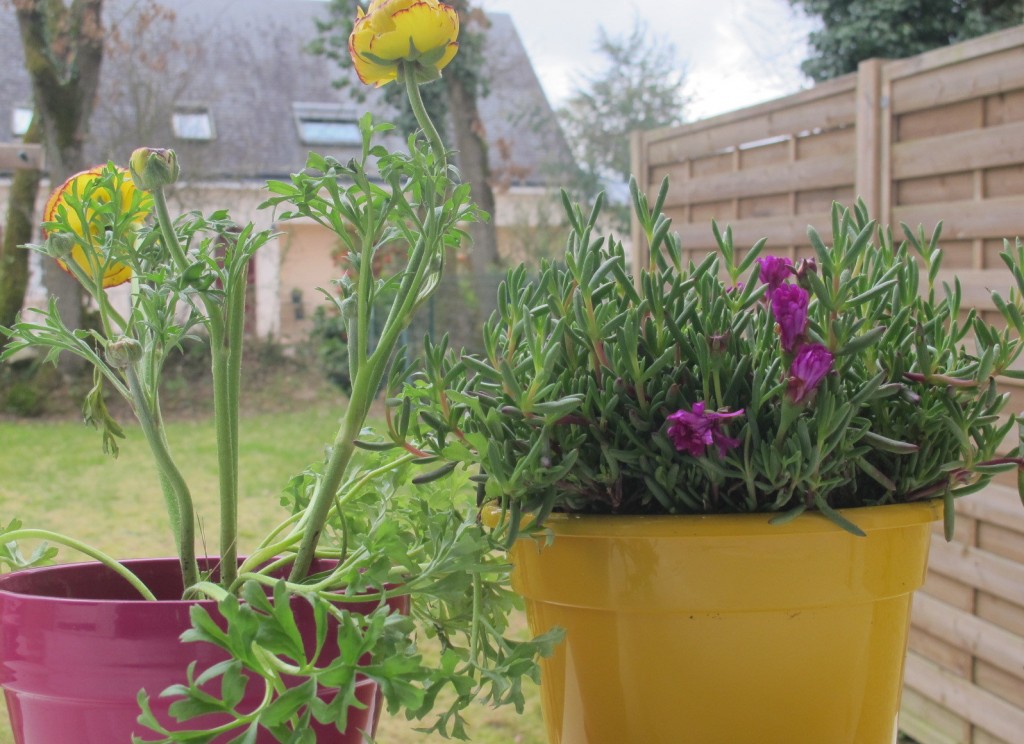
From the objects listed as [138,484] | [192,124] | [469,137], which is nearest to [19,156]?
[138,484]

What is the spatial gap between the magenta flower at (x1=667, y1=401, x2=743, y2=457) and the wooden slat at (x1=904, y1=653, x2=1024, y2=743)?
149 cm

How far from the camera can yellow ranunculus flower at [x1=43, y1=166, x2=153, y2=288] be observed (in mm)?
390

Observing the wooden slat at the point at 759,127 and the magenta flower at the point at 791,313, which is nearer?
the magenta flower at the point at 791,313

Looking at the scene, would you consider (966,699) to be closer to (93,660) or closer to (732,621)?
(732,621)

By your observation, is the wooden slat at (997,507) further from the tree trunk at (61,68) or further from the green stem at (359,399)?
the tree trunk at (61,68)

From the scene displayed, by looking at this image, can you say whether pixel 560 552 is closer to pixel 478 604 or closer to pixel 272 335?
pixel 478 604

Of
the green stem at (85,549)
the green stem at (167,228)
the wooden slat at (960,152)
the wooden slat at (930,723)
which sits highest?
the wooden slat at (960,152)

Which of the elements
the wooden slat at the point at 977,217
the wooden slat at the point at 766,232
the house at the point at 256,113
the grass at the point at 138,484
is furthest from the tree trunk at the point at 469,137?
the wooden slat at the point at 977,217

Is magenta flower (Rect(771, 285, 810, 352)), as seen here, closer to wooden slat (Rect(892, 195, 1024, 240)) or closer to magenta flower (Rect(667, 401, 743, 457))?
magenta flower (Rect(667, 401, 743, 457))

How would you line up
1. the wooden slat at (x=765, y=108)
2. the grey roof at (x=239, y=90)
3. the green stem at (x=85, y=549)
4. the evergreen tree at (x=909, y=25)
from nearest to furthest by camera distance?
the green stem at (x=85, y=549)
the wooden slat at (x=765, y=108)
the evergreen tree at (x=909, y=25)
the grey roof at (x=239, y=90)

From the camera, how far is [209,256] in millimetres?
375

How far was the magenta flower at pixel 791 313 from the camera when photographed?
0.32 m

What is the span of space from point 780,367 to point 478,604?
0.15 m

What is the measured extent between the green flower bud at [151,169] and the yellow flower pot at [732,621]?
19 cm
